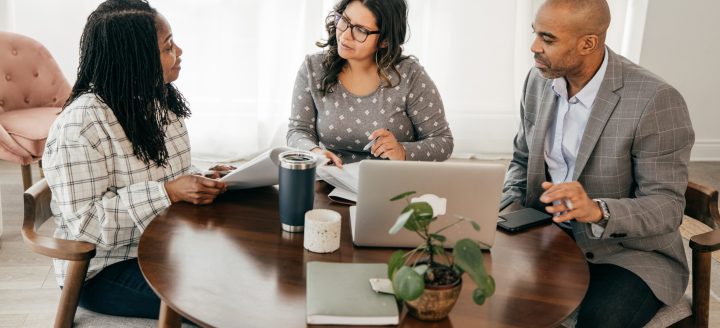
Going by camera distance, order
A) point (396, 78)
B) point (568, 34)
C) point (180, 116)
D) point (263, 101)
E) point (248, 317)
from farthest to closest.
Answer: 1. point (263, 101)
2. point (396, 78)
3. point (180, 116)
4. point (568, 34)
5. point (248, 317)

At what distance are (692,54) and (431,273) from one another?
12.3ft

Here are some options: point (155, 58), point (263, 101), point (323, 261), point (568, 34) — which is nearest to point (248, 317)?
point (323, 261)

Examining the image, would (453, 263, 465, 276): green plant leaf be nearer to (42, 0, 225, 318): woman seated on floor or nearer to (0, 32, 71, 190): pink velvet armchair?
(42, 0, 225, 318): woman seated on floor

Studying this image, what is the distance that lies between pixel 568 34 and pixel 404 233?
79 centimetres

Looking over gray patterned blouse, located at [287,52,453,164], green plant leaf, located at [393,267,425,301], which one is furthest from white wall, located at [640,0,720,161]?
green plant leaf, located at [393,267,425,301]

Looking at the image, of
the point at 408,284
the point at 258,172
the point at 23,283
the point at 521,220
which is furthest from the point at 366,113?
the point at 23,283

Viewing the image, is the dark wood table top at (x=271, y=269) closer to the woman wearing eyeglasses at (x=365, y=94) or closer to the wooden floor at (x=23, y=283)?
the woman wearing eyeglasses at (x=365, y=94)

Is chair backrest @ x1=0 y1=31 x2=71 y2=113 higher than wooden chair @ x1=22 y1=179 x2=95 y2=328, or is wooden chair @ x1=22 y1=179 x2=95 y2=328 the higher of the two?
chair backrest @ x1=0 y1=31 x2=71 y2=113

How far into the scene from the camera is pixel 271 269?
105 centimetres

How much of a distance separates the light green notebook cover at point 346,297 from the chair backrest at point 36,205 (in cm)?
70

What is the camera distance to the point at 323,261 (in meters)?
1.08

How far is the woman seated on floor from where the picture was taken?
4.15 ft

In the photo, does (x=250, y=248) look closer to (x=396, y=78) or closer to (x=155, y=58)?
(x=155, y=58)

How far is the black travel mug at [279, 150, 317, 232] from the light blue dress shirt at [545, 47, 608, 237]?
0.82 m
